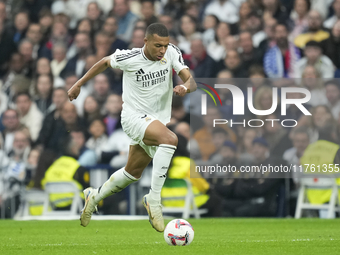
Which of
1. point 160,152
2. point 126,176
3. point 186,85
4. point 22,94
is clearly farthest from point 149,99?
point 22,94

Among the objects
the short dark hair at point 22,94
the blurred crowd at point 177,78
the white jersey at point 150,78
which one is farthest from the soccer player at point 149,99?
the short dark hair at point 22,94

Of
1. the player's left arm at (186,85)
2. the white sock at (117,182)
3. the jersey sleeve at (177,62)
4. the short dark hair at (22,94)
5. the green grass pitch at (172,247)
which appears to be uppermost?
the jersey sleeve at (177,62)

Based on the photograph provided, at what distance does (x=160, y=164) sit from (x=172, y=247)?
0.98 meters

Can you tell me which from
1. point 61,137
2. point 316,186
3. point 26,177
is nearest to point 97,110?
point 61,137

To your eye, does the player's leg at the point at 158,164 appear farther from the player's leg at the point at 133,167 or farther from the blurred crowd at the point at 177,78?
the blurred crowd at the point at 177,78

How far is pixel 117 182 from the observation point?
7.82 metres

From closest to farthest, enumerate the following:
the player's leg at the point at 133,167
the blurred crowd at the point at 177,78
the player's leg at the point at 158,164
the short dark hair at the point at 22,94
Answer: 1. the player's leg at the point at 158,164
2. the player's leg at the point at 133,167
3. the blurred crowd at the point at 177,78
4. the short dark hair at the point at 22,94

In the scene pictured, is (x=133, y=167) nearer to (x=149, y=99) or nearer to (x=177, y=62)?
(x=149, y=99)

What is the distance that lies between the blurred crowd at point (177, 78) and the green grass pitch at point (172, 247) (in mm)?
1264

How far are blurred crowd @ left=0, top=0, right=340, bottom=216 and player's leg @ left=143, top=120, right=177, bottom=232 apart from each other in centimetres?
416

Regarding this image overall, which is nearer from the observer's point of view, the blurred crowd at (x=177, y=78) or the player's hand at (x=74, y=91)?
the player's hand at (x=74, y=91)

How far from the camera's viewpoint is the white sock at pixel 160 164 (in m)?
6.92

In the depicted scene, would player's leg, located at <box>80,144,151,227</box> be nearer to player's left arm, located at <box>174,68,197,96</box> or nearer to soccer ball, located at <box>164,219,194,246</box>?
player's left arm, located at <box>174,68,197,96</box>

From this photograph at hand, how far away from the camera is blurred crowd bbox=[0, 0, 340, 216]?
36.7 feet
